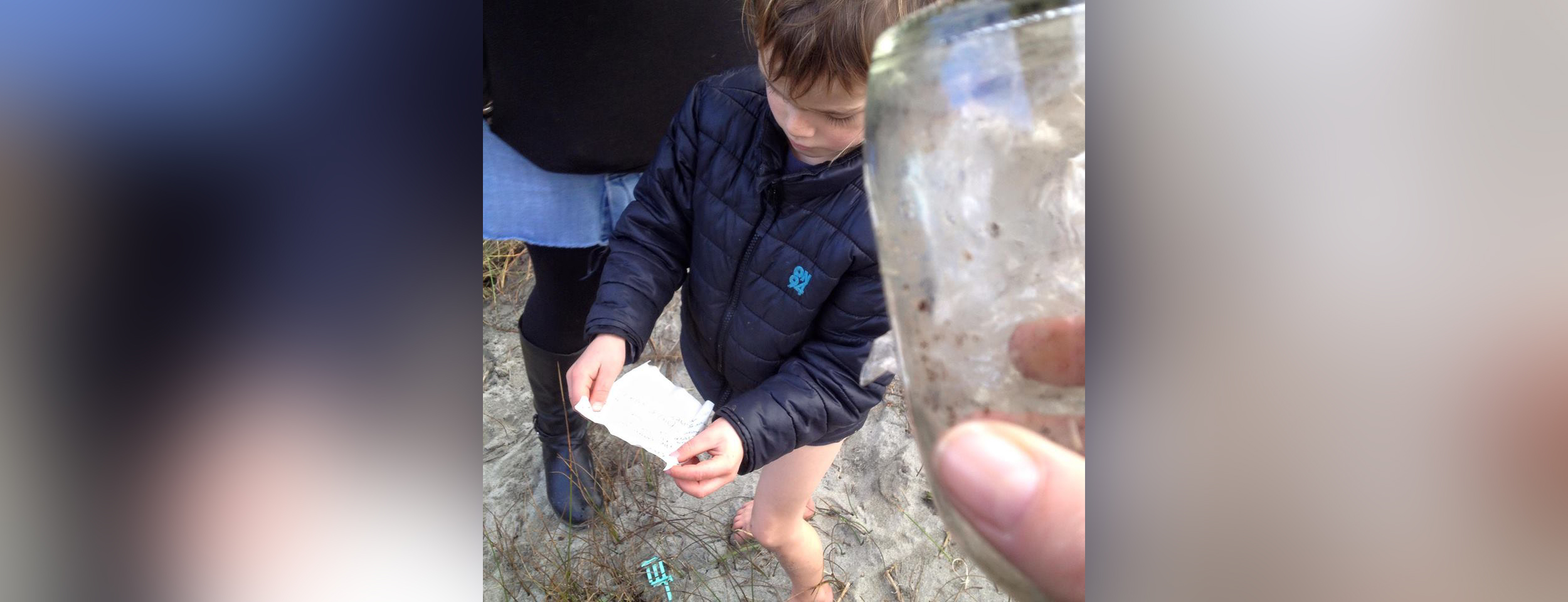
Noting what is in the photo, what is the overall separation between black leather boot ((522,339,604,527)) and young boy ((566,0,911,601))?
0.08 ft

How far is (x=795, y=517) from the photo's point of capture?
681mm

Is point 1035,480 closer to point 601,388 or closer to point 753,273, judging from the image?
point 753,273

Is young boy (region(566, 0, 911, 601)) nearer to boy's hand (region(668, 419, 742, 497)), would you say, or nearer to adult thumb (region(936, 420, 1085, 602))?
→ boy's hand (region(668, 419, 742, 497))

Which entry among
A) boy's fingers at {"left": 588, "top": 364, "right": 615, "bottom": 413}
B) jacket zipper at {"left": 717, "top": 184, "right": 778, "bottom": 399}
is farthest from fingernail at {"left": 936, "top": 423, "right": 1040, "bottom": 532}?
boy's fingers at {"left": 588, "top": 364, "right": 615, "bottom": 413}

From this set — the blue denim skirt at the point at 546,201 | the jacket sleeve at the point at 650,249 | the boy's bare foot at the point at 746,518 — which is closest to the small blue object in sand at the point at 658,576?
the boy's bare foot at the point at 746,518

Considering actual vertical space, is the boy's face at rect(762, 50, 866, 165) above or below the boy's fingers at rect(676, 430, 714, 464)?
above

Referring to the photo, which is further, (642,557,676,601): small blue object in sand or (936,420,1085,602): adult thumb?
(642,557,676,601): small blue object in sand

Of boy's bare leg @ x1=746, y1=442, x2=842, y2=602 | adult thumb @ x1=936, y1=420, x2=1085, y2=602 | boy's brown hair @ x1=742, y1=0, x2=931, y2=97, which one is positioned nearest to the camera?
adult thumb @ x1=936, y1=420, x2=1085, y2=602

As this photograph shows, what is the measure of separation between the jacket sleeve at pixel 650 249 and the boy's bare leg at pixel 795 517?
0.57 feet

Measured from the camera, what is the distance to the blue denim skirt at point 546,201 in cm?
69

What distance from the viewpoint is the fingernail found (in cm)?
39
